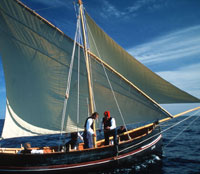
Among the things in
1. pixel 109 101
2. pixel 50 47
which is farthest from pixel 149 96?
pixel 50 47

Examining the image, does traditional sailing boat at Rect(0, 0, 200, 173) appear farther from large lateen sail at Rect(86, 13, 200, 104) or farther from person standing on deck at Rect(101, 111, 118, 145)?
person standing on deck at Rect(101, 111, 118, 145)

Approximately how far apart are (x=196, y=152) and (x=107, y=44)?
10.8 metres

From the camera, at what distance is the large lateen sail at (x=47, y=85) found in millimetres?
11414

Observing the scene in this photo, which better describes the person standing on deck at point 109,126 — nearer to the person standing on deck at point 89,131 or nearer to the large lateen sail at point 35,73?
the person standing on deck at point 89,131

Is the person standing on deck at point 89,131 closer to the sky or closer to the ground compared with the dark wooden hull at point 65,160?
closer to the sky

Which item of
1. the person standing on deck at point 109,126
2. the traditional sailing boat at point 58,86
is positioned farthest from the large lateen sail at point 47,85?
the person standing on deck at point 109,126

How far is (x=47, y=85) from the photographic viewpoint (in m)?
11.7

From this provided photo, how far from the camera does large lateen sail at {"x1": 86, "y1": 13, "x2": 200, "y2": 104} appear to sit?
37.7 ft

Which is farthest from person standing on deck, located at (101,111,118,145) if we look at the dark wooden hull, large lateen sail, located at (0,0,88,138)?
large lateen sail, located at (0,0,88,138)

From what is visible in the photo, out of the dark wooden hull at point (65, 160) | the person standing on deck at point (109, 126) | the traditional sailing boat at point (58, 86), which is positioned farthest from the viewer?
the traditional sailing boat at point (58, 86)

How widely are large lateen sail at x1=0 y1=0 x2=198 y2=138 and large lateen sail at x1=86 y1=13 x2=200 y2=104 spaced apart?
0.07 metres

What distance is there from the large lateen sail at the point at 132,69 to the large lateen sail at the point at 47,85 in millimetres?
70

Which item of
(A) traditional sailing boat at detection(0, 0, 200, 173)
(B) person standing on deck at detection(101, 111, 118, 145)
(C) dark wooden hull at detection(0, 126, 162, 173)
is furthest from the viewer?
(A) traditional sailing boat at detection(0, 0, 200, 173)

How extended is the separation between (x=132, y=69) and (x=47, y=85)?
6.07m
